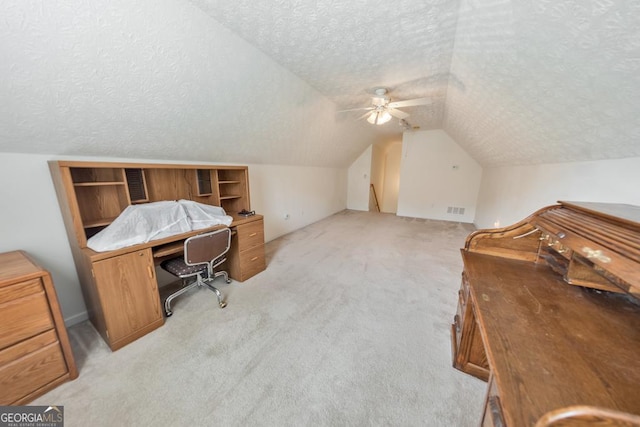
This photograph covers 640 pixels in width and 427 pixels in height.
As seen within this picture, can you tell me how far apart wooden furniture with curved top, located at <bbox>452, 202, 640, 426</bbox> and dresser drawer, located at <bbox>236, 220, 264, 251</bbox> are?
85.9 inches

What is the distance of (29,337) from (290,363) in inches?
60.5

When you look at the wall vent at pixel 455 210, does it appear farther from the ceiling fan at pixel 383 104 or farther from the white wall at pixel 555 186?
the ceiling fan at pixel 383 104

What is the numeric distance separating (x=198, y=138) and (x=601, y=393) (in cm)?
299

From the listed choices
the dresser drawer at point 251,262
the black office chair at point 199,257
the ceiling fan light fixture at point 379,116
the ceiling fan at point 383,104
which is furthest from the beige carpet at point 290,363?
the ceiling fan light fixture at point 379,116

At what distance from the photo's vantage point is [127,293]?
1652mm

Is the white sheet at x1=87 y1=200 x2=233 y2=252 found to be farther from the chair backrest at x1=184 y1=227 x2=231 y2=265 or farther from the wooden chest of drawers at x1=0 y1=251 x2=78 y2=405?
the wooden chest of drawers at x1=0 y1=251 x2=78 y2=405

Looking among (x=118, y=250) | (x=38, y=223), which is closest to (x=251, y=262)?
(x=118, y=250)

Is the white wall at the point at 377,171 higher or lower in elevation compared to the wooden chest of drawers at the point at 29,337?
higher

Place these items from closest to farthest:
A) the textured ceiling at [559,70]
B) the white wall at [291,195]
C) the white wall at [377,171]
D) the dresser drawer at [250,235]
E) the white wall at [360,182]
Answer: the textured ceiling at [559,70] < the dresser drawer at [250,235] < the white wall at [291,195] < the white wall at [360,182] < the white wall at [377,171]

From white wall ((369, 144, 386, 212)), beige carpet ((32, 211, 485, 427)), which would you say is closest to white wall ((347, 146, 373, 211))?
white wall ((369, 144, 386, 212))

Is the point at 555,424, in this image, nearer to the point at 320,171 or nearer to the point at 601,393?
the point at 601,393

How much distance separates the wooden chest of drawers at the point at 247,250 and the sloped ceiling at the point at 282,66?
105cm

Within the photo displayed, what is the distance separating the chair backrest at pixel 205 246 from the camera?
1870mm

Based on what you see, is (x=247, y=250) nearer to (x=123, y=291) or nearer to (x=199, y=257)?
(x=199, y=257)
